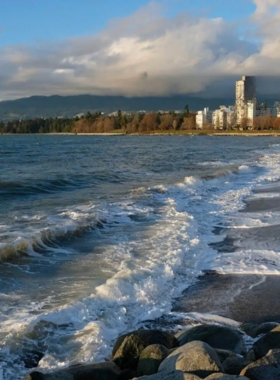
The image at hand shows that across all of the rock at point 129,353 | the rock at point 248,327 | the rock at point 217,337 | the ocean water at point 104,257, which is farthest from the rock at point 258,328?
the rock at point 129,353

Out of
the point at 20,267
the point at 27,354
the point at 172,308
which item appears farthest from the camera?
the point at 20,267

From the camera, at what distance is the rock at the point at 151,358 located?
18.3ft

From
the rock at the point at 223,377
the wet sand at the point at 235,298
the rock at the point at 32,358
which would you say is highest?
the rock at the point at 223,377

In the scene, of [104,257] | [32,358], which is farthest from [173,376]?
[104,257]

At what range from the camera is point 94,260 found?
10.8 m

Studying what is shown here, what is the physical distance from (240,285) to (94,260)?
3391 millimetres

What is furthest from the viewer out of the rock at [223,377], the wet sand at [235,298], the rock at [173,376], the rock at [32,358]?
the wet sand at [235,298]

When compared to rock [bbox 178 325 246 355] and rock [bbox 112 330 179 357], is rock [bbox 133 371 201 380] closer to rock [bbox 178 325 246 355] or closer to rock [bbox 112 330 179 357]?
rock [bbox 112 330 179 357]

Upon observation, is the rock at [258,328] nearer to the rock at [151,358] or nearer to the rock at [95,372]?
the rock at [151,358]

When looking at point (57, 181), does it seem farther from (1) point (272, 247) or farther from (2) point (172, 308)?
(2) point (172, 308)

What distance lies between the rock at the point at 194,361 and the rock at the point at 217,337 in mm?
1057

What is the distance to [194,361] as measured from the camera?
514 cm

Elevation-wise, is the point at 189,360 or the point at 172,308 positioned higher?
the point at 189,360

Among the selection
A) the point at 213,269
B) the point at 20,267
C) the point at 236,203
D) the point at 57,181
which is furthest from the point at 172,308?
the point at 57,181
